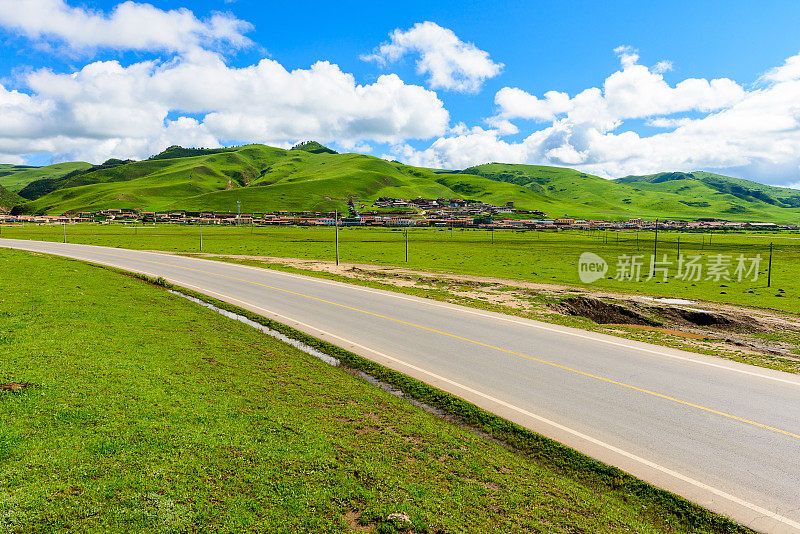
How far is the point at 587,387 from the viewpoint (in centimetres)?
1264

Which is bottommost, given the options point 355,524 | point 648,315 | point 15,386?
point 648,315

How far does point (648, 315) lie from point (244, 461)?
2544 centimetres

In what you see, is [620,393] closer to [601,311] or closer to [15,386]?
[601,311]

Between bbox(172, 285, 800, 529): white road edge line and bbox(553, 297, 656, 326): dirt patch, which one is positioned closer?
bbox(172, 285, 800, 529): white road edge line

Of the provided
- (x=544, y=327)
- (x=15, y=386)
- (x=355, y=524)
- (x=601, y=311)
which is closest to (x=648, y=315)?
(x=601, y=311)

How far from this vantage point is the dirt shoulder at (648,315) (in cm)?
1761

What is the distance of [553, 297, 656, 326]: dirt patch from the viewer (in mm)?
24469

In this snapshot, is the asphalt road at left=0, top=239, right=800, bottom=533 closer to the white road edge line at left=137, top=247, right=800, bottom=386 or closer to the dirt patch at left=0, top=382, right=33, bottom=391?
the white road edge line at left=137, top=247, right=800, bottom=386

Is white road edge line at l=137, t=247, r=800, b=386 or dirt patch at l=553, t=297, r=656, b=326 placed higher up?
white road edge line at l=137, t=247, r=800, b=386

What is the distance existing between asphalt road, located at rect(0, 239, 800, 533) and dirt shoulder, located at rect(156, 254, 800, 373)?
90.6 inches

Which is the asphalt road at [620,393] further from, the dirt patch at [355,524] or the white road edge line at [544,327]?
the dirt patch at [355,524]

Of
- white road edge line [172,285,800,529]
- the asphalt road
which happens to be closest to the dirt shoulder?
the asphalt road

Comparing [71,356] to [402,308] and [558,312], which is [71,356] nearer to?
[402,308]

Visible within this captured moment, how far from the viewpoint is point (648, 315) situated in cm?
2469
